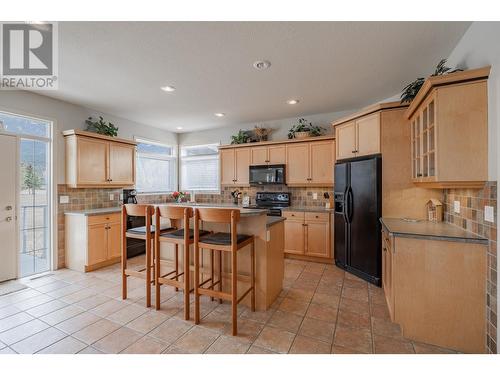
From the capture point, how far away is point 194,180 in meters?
5.84

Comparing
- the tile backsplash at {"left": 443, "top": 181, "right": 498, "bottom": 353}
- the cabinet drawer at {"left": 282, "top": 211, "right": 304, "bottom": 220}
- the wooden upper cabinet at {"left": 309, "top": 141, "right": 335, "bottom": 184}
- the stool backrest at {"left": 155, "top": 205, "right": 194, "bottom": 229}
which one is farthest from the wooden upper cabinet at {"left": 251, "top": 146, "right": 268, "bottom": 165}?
the tile backsplash at {"left": 443, "top": 181, "right": 498, "bottom": 353}

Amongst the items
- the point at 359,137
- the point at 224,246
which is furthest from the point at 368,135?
the point at 224,246

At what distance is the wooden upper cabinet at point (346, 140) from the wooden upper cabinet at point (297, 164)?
0.71m

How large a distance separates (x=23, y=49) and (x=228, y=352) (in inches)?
134

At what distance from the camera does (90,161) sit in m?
3.73

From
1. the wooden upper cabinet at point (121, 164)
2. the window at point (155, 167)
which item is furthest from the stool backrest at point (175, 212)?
the window at point (155, 167)

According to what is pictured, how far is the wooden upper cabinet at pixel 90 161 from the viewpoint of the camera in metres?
3.59

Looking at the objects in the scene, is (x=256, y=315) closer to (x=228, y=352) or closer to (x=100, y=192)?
(x=228, y=352)

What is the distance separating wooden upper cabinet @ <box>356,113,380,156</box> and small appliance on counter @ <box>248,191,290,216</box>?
1737 millimetres

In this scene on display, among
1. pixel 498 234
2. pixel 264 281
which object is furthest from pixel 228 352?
pixel 498 234

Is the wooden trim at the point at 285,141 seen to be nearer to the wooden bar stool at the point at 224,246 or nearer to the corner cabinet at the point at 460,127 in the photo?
the corner cabinet at the point at 460,127

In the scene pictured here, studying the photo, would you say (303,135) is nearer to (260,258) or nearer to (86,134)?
(260,258)

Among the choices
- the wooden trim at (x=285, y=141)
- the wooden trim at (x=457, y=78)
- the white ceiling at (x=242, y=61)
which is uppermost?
the white ceiling at (x=242, y=61)

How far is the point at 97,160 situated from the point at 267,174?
118 inches
